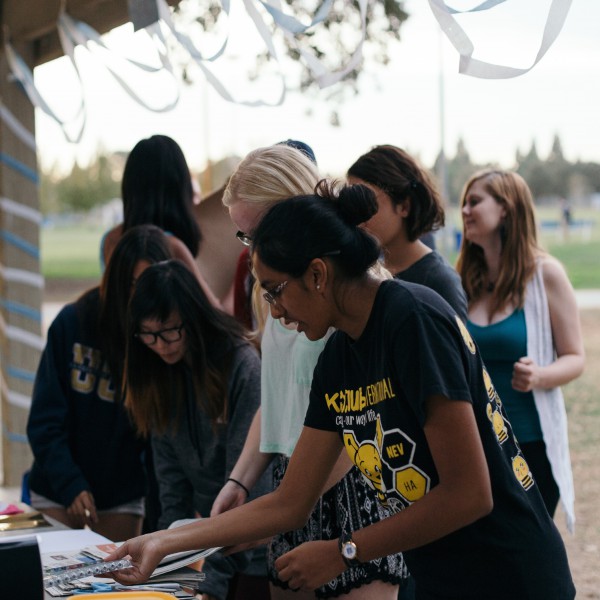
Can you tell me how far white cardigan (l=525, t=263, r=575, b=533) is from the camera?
2.82 metres

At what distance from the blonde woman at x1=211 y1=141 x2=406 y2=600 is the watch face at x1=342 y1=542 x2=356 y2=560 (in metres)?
0.34

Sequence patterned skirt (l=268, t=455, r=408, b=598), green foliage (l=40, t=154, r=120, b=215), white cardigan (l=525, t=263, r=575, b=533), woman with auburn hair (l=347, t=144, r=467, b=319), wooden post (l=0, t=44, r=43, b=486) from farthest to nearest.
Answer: green foliage (l=40, t=154, r=120, b=215) < wooden post (l=0, t=44, r=43, b=486) < white cardigan (l=525, t=263, r=575, b=533) < woman with auburn hair (l=347, t=144, r=467, b=319) < patterned skirt (l=268, t=455, r=408, b=598)

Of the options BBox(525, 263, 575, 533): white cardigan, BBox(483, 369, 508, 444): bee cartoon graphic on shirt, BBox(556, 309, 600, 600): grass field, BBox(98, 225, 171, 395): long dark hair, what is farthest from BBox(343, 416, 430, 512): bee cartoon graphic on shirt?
BBox(556, 309, 600, 600): grass field

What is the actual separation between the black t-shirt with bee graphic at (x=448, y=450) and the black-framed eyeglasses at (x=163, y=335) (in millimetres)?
869

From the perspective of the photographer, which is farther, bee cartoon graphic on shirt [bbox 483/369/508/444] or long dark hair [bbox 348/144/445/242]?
long dark hair [bbox 348/144/445/242]

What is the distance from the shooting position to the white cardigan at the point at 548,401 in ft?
9.25

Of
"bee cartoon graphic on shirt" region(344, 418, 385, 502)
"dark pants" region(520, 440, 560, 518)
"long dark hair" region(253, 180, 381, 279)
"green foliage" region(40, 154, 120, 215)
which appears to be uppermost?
"green foliage" region(40, 154, 120, 215)

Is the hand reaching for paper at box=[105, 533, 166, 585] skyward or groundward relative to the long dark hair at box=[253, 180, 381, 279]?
groundward

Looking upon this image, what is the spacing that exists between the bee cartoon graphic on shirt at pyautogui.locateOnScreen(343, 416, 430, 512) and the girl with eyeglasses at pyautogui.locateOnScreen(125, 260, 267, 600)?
2.50 feet

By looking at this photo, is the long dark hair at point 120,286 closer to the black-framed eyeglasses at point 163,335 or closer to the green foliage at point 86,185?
the black-framed eyeglasses at point 163,335

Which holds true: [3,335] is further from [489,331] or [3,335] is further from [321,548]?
[321,548]

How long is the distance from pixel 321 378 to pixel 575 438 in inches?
298

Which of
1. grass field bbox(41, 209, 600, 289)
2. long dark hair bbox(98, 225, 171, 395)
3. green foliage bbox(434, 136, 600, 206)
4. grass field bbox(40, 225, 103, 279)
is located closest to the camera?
long dark hair bbox(98, 225, 171, 395)

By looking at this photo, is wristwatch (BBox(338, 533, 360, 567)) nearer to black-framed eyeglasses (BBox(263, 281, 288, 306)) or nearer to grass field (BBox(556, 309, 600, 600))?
black-framed eyeglasses (BBox(263, 281, 288, 306))
